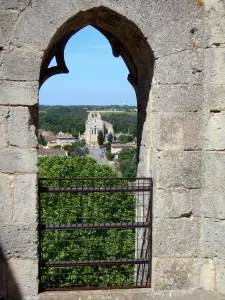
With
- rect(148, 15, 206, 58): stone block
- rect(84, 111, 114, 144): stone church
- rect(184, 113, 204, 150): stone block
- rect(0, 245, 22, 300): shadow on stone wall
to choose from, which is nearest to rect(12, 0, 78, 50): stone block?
rect(148, 15, 206, 58): stone block

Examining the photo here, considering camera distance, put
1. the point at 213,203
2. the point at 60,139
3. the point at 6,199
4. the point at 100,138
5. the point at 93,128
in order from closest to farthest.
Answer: the point at 6,199 → the point at 213,203 → the point at 93,128 → the point at 100,138 → the point at 60,139

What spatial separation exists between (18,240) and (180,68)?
199cm

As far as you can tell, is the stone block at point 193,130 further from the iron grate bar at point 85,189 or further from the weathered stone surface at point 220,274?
the weathered stone surface at point 220,274

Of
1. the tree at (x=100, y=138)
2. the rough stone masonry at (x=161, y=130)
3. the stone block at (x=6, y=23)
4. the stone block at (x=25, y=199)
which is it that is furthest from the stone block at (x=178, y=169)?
the tree at (x=100, y=138)

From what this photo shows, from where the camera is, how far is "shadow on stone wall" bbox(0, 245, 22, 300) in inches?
152

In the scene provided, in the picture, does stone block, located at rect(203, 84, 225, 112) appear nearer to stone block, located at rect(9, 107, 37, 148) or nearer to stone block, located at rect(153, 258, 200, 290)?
stone block, located at rect(153, 258, 200, 290)

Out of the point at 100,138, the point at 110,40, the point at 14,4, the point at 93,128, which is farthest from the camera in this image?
the point at 100,138

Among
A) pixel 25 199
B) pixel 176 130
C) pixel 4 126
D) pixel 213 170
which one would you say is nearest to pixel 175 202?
pixel 213 170

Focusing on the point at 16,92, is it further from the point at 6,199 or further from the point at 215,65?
the point at 215,65

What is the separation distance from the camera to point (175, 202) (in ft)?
13.1

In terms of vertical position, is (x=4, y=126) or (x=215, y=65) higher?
(x=215, y=65)

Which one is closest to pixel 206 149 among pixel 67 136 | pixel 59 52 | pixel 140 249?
pixel 140 249

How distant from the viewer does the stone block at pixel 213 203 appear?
4012 mm

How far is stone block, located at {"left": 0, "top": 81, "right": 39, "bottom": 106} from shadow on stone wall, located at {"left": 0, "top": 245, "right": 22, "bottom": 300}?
4.13 feet
